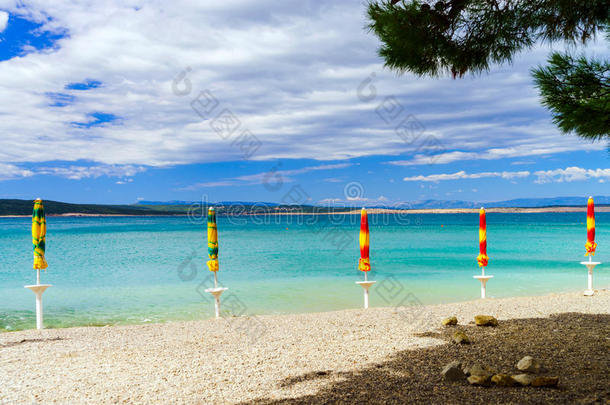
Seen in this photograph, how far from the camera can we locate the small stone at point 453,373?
4.55 meters

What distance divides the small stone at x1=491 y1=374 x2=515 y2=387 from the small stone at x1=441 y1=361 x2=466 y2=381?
347mm

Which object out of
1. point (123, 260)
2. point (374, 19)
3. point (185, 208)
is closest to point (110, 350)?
point (374, 19)

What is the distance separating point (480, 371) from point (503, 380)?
23 centimetres

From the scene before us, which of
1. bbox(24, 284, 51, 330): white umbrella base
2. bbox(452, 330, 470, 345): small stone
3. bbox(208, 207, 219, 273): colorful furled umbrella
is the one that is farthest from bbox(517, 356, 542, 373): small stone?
bbox(24, 284, 51, 330): white umbrella base

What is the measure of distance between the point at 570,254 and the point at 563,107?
Answer: 26.3 meters

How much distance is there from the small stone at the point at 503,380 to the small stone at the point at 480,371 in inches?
3.7

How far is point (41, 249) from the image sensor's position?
8.59 meters

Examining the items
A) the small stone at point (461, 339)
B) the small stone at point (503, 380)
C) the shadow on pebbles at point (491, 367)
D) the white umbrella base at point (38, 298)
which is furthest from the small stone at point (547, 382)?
the white umbrella base at point (38, 298)

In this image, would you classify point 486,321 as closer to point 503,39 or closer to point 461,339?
point 461,339

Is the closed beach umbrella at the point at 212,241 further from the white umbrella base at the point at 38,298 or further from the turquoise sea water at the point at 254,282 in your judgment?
the white umbrella base at the point at 38,298

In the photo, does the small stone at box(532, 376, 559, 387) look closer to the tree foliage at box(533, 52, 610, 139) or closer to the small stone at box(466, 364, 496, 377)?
the small stone at box(466, 364, 496, 377)

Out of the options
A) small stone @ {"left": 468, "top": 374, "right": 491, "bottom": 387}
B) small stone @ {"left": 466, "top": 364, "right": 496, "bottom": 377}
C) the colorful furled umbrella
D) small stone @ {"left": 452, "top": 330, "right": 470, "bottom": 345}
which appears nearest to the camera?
small stone @ {"left": 468, "top": 374, "right": 491, "bottom": 387}

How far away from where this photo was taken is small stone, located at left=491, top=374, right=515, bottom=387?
14.1 feet

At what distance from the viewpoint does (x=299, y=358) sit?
19.2ft
